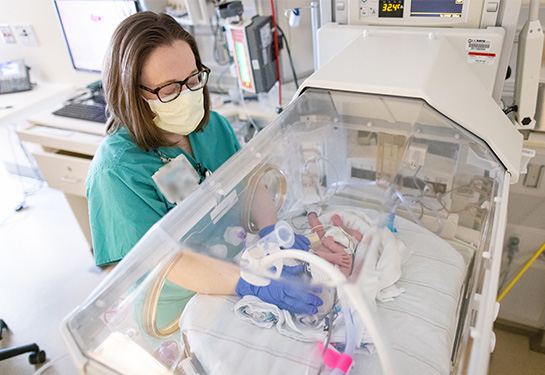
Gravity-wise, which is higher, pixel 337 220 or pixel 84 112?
pixel 84 112

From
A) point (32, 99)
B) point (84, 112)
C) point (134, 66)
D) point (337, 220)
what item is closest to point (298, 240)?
point (337, 220)

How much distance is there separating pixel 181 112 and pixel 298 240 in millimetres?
522

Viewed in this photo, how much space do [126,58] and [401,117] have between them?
79 cm

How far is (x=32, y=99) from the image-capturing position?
102 inches

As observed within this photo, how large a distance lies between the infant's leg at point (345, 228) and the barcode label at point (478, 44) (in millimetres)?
672

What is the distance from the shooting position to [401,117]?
1.18 meters

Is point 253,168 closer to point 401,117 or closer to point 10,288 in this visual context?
point 401,117

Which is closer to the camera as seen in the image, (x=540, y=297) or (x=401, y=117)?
(x=401, y=117)

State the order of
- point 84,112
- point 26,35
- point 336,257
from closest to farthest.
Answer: point 336,257
point 84,112
point 26,35

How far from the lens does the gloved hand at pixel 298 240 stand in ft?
3.76

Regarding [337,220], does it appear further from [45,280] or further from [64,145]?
[45,280]

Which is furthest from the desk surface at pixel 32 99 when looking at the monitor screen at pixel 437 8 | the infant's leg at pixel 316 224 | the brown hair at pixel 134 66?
the monitor screen at pixel 437 8

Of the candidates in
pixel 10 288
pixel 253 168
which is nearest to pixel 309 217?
pixel 253 168

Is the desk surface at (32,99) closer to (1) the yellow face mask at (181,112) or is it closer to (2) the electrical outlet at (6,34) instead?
(2) the electrical outlet at (6,34)
